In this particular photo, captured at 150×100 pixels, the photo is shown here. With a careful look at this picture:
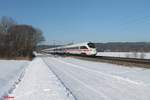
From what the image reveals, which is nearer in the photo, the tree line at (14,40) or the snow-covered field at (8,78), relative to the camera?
the snow-covered field at (8,78)

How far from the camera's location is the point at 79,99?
879cm

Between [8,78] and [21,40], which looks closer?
[8,78]

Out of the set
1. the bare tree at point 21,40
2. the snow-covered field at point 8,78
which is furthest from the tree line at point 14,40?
the snow-covered field at point 8,78

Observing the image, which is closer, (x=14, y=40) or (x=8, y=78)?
(x=8, y=78)

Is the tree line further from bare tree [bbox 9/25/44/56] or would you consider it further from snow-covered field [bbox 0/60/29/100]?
snow-covered field [bbox 0/60/29/100]

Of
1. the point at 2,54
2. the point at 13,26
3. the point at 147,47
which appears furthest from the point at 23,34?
the point at 147,47

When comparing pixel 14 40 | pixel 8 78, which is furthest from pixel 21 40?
pixel 8 78

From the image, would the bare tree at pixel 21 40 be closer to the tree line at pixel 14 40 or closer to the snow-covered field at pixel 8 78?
the tree line at pixel 14 40

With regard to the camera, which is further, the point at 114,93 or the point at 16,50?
the point at 16,50

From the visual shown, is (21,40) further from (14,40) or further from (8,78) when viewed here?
(8,78)

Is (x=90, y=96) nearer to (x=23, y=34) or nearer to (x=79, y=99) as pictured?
(x=79, y=99)

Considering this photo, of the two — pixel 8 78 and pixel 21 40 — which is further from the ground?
pixel 21 40

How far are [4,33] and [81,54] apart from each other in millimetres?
26832

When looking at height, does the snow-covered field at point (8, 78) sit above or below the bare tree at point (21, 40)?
below
